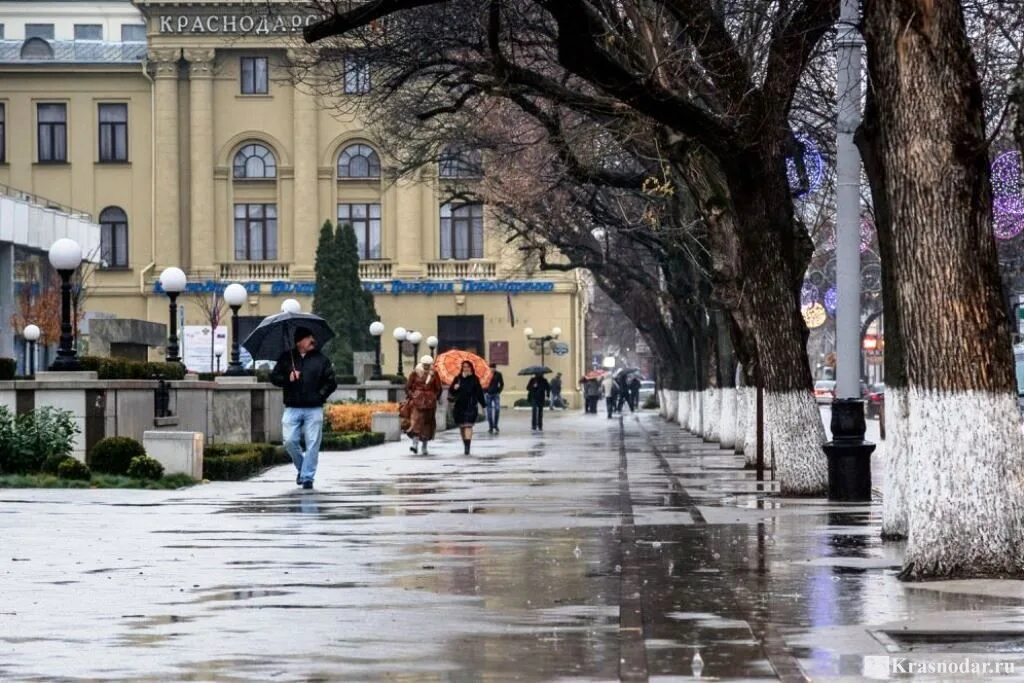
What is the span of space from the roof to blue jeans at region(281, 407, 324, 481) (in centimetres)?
6691

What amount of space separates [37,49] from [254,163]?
1103 centimetres

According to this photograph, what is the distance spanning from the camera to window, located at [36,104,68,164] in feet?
298

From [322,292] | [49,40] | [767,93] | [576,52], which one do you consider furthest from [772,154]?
[49,40]

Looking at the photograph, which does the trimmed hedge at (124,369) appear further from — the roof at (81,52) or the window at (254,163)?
the roof at (81,52)

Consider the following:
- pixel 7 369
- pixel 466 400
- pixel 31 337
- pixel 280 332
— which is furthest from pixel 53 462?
pixel 31 337

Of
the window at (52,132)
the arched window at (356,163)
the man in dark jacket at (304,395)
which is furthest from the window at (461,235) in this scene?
the man in dark jacket at (304,395)

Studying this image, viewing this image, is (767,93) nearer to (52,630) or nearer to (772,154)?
(772,154)

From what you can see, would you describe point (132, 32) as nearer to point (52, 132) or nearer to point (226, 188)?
point (52, 132)

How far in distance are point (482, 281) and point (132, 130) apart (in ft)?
53.9

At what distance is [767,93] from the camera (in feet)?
74.2

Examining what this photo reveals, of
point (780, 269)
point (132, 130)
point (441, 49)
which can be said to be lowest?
point (780, 269)

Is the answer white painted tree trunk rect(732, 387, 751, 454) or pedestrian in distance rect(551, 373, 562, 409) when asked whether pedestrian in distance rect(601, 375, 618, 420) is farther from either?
white painted tree trunk rect(732, 387, 751, 454)

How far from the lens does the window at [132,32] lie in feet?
341

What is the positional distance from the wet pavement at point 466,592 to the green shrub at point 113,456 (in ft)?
5.01
